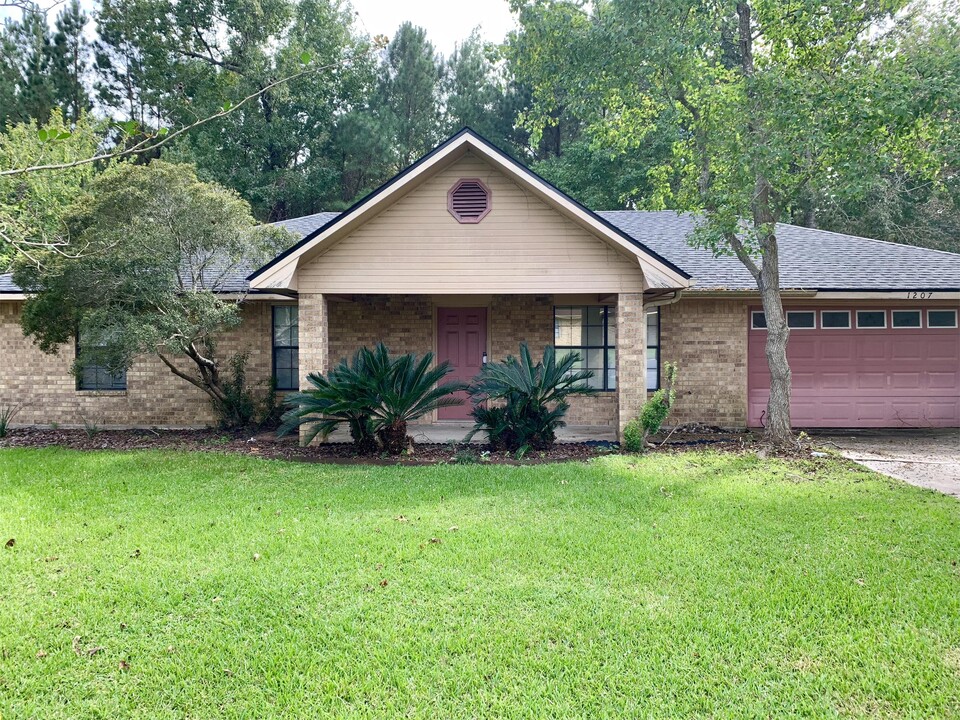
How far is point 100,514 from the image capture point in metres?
6.16

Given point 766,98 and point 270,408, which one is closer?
point 766,98

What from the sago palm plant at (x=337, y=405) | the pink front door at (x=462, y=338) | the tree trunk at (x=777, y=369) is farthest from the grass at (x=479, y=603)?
the pink front door at (x=462, y=338)

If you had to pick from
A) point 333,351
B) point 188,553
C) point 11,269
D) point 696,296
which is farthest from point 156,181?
point 696,296

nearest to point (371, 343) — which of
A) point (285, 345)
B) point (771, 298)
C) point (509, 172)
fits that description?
point (285, 345)

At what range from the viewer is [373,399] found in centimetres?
895

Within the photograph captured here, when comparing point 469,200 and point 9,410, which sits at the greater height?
point 469,200

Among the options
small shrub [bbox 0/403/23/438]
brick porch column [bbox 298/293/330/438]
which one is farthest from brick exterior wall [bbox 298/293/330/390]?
small shrub [bbox 0/403/23/438]

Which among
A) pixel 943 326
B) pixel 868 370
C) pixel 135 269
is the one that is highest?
pixel 135 269

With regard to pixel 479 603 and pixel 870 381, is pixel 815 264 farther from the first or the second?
pixel 479 603

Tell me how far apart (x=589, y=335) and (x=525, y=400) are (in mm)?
3566

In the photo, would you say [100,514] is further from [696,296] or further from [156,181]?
[696,296]

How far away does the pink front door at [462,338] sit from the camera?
12602mm

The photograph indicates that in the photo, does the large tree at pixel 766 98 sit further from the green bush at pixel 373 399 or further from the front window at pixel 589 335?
the green bush at pixel 373 399

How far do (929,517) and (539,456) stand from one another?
15.5 feet
